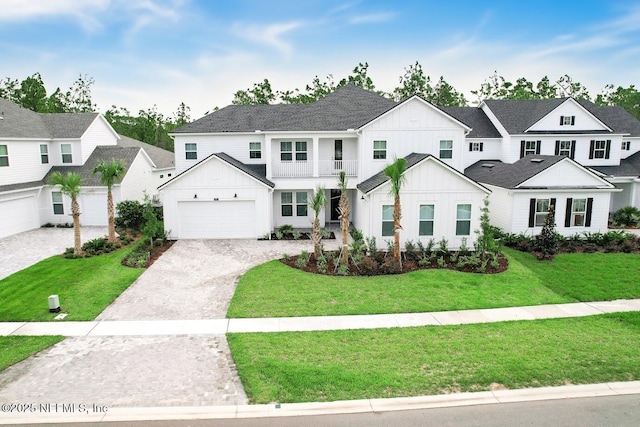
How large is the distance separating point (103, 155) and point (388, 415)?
25.9 metres

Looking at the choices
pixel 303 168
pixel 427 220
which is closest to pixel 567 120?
pixel 427 220

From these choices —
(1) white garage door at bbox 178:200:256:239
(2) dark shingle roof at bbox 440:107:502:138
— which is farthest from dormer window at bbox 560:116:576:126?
(1) white garage door at bbox 178:200:256:239

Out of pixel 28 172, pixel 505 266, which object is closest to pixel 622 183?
pixel 505 266

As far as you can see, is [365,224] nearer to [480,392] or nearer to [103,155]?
[480,392]

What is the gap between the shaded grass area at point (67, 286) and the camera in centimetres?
1166

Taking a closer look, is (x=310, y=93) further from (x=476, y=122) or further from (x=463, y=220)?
(x=463, y=220)

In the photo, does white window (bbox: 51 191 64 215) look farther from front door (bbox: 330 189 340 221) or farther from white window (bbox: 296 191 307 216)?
front door (bbox: 330 189 340 221)

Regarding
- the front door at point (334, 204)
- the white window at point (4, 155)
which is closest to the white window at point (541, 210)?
the front door at point (334, 204)

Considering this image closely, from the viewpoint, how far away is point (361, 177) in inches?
845

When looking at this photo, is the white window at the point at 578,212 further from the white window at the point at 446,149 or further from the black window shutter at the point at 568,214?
the white window at the point at 446,149

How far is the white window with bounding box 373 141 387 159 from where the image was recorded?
20.9 meters

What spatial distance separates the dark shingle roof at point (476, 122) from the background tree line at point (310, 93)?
11.5m

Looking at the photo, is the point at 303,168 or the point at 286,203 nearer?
the point at 303,168

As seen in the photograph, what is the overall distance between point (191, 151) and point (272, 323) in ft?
52.0
